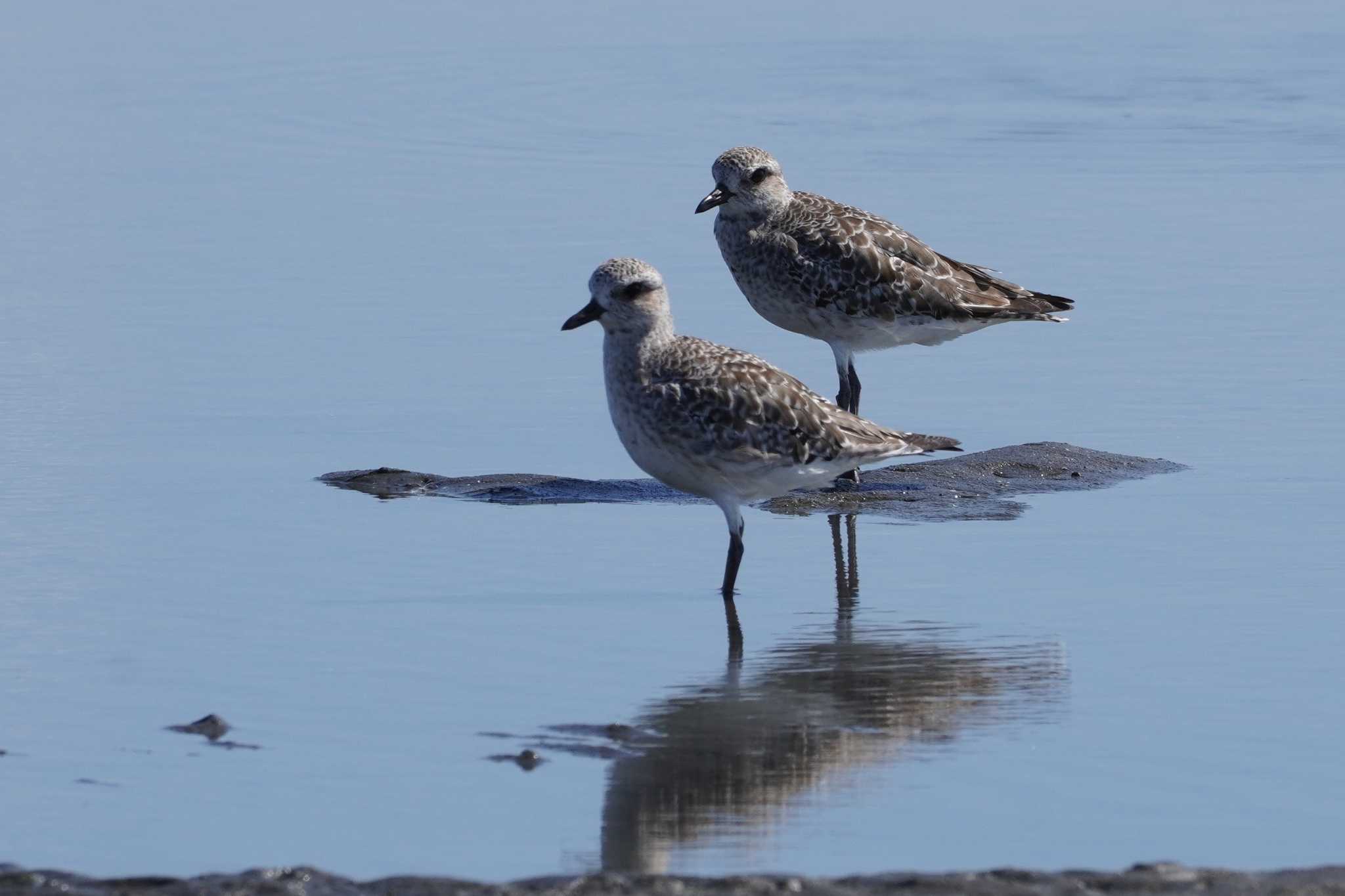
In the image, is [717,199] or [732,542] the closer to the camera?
[732,542]

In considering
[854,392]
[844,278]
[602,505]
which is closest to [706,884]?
[602,505]

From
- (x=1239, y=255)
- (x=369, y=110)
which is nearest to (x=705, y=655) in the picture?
(x=1239, y=255)

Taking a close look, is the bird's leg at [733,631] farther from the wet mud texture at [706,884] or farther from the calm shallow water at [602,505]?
the wet mud texture at [706,884]

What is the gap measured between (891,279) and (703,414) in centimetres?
413

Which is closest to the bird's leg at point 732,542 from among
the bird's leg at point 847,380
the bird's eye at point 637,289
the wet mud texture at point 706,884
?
the bird's eye at point 637,289

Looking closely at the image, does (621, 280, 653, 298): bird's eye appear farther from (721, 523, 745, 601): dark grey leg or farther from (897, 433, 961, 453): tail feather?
(897, 433, 961, 453): tail feather

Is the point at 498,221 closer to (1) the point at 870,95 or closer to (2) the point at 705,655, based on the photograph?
(1) the point at 870,95

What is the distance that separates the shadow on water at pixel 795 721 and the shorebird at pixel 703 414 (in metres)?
0.72

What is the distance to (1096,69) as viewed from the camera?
84.3 ft

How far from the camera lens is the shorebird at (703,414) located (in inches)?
414

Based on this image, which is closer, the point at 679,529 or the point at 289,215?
the point at 679,529

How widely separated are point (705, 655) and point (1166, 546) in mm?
2895

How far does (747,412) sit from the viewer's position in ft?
34.9

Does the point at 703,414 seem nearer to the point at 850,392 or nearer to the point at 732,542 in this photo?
the point at 732,542
